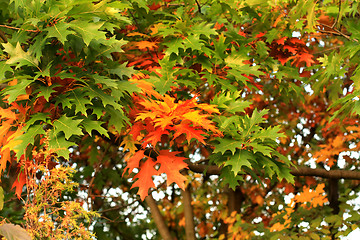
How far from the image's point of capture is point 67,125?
2.96 meters

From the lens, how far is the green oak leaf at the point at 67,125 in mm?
2887

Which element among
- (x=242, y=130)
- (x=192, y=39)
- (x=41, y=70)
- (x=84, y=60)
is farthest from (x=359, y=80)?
(x=41, y=70)

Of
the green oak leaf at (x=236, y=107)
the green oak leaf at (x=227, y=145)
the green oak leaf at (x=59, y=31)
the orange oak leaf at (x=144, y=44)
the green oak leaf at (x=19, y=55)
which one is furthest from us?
the orange oak leaf at (x=144, y=44)

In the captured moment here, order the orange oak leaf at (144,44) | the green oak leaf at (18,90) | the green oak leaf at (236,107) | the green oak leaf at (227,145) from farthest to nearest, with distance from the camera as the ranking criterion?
the orange oak leaf at (144,44)
the green oak leaf at (236,107)
the green oak leaf at (227,145)
the green oak leaf at (18,90)

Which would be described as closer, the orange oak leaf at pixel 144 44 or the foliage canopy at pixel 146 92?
the foliage canopy at pixel 146 92

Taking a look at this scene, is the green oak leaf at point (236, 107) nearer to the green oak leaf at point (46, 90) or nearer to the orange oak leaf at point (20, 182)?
the green oak leaf at point (46, 90)

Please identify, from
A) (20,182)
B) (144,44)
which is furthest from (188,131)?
(20,182)

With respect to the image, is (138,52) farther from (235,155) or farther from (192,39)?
(235,155)

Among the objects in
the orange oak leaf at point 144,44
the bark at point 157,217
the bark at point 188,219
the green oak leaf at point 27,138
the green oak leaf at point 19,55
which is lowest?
the bark at point 188,219

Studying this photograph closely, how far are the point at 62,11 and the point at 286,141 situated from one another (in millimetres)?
5129

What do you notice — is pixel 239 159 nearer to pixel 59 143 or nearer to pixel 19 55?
pixel 59 143

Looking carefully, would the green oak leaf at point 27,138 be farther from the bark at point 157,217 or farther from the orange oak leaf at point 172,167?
the bark at point 157,217

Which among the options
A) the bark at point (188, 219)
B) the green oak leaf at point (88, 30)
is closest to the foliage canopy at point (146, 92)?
the green oak leaf at point (88, 30)

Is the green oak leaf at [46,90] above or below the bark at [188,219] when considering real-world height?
above
